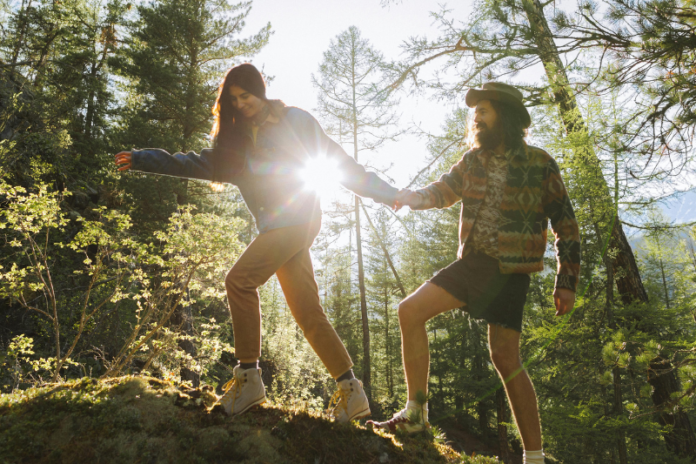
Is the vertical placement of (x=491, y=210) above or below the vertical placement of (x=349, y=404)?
above

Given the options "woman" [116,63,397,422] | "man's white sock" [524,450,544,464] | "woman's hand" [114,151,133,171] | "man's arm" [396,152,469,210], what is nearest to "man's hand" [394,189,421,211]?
"man's arm" [396,152,469,210]

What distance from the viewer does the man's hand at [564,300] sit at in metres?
2.16

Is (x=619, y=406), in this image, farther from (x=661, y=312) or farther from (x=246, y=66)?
(x=246, y=66)

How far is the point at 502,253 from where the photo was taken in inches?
83.5

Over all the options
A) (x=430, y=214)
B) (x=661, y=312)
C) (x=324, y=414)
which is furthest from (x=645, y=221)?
(x=430, y=214)

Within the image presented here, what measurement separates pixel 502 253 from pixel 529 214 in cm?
32

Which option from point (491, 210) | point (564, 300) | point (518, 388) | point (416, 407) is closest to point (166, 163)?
point (491, 210)

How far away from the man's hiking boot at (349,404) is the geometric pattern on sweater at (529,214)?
3.59 feet

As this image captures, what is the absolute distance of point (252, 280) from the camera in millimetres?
2111

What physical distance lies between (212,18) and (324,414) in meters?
15.2

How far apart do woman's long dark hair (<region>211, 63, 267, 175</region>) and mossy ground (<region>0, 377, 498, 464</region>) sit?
4.85 feet

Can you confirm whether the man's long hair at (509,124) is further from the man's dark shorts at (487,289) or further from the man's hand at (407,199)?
the man's dark shorts at (487,289)

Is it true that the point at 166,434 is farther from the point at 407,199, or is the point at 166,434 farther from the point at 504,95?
the point at 504,95

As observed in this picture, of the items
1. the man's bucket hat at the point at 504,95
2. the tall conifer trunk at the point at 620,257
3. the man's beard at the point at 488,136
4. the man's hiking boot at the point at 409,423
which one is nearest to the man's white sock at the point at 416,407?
the man's hiking boot at the point at 409,423
